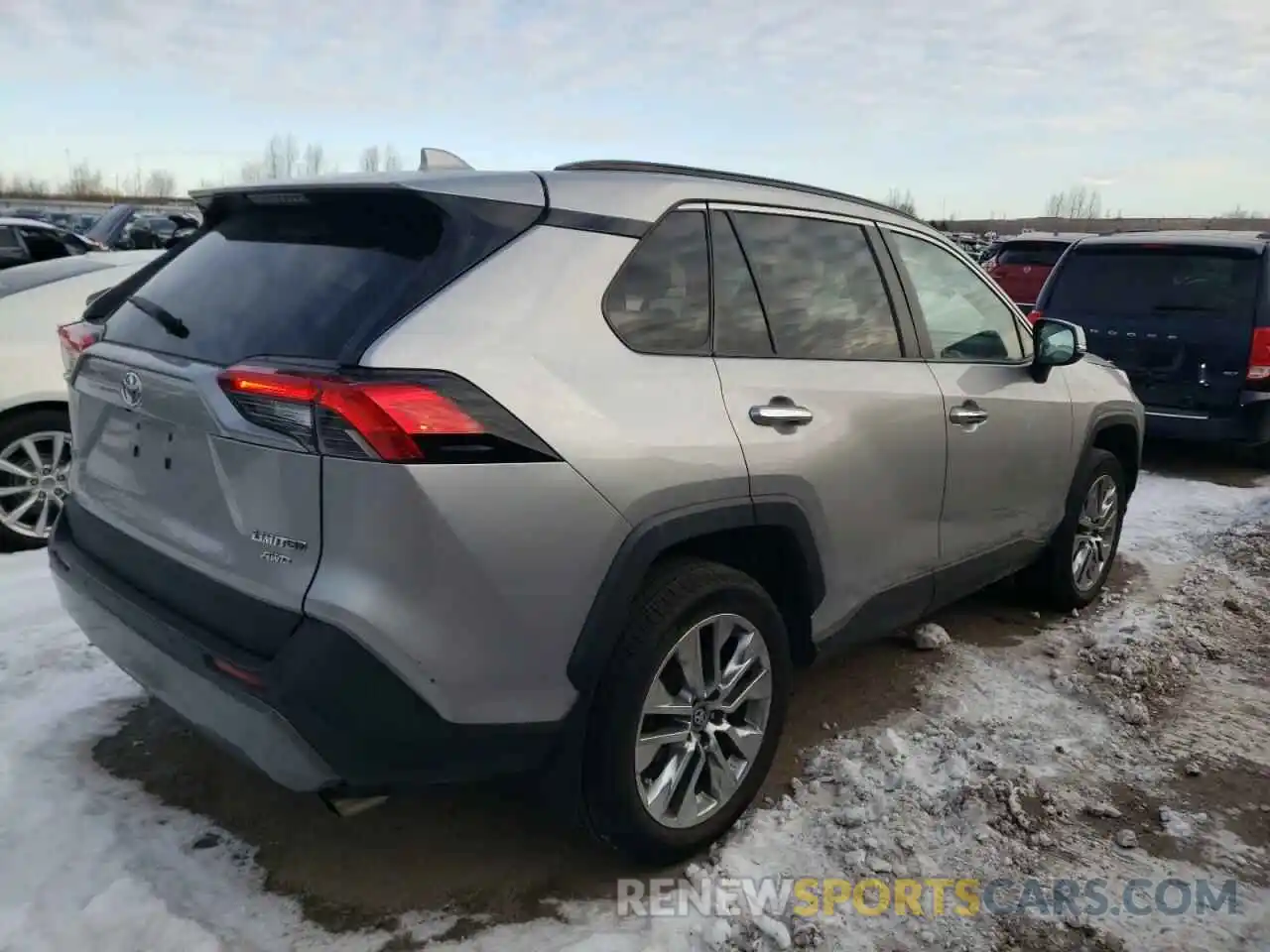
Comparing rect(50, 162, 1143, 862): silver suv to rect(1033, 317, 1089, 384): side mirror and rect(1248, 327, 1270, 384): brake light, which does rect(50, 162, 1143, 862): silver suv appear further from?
rect(1248, 327, 1270, 384): brake light

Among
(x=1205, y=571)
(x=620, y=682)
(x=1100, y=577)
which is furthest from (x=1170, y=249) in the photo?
(x=620, y=682)

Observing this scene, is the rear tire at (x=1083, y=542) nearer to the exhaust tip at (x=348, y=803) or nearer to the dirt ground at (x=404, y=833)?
the dirt ground at (x=404, y=833)

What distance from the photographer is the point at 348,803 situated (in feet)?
7.29

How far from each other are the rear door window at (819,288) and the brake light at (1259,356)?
5.50m

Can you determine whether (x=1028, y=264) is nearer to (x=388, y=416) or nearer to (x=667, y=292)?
(x=667, y=292)

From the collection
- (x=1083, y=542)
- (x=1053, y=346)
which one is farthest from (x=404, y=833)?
(x=1083, y=542)

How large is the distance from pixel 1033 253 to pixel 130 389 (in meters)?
13.9

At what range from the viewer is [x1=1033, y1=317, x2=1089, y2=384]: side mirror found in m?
4.08

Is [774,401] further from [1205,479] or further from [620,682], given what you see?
[1205,479]

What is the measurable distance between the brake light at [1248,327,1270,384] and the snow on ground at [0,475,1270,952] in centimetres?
387

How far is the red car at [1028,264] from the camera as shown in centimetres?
1398

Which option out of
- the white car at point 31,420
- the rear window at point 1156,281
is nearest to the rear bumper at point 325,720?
the white car at point 31,420

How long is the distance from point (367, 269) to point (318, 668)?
902mm

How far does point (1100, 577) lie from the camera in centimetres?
502
